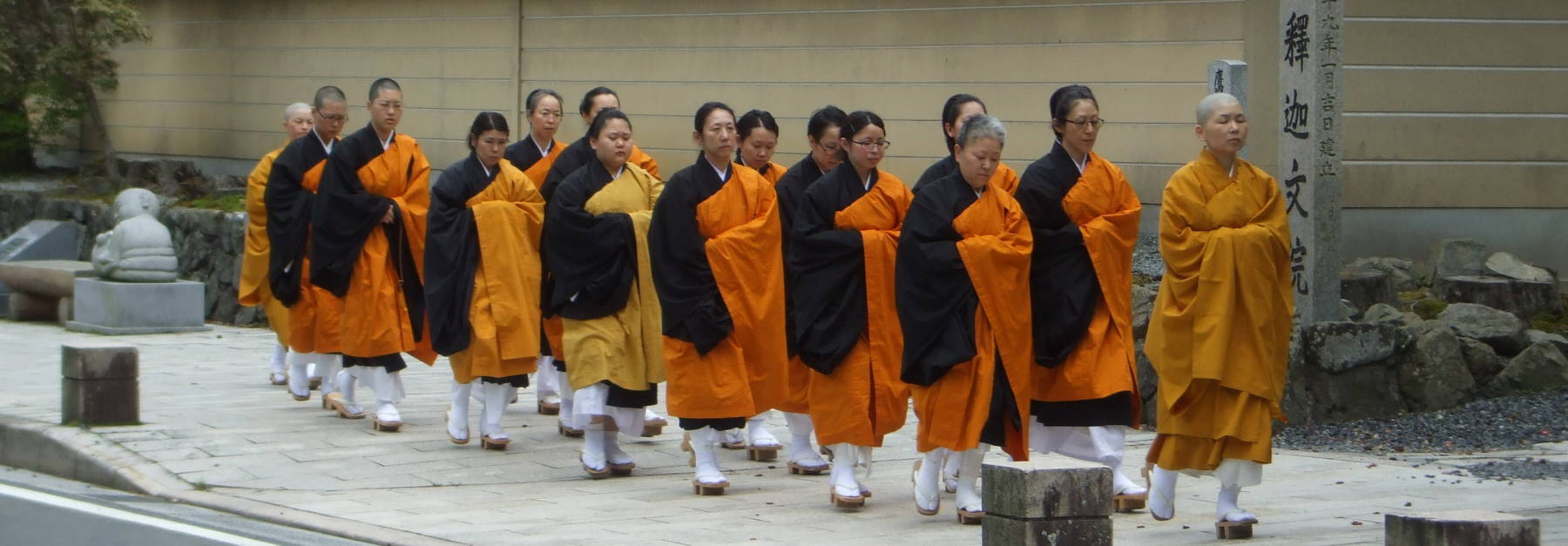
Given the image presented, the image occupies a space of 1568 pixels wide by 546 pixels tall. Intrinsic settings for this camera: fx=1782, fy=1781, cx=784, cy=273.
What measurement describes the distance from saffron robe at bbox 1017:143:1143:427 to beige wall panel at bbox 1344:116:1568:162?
20.4ft

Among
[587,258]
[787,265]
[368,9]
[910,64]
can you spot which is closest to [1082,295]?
[787,265]

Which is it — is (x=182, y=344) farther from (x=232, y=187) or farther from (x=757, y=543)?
(x=757, y=543)

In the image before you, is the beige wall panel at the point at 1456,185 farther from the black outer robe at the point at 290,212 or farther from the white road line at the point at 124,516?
the white road line at the point at 124,516

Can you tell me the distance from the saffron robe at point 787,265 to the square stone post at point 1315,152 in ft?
10.4

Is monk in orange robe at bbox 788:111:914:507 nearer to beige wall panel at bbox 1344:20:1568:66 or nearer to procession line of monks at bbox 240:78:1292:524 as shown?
procession line of monks at bbox 240:78:1292:524

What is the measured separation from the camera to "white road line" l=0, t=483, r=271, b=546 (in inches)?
272

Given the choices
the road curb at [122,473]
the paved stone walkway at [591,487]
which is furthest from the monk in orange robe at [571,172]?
the road curb at [122,473]

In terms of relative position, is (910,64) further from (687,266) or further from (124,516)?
(124,516)

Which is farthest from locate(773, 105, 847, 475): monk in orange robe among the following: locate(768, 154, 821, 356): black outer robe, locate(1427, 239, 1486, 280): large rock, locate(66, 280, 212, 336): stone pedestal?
locate(66, 280, 212, 336): stone pedestal

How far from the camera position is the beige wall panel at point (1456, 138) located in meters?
13.0

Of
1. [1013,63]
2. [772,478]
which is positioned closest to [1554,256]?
[1013,63]

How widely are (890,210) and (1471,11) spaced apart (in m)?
7.20

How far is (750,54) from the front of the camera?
16.0m

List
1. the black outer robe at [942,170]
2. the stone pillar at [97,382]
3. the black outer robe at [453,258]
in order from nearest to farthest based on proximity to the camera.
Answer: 1. the black outer robe at [942,170]
2. the black outer robe at [453,258]
3. the stone pillar at [97,382]
